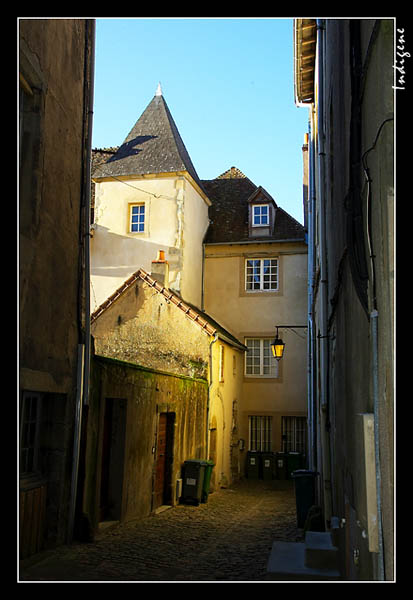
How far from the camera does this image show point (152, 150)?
22.9 meters

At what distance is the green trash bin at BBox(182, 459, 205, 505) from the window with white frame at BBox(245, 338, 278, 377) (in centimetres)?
791

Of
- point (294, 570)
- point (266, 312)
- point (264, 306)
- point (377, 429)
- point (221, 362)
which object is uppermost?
point (264, 306)

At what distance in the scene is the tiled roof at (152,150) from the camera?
22.3 m

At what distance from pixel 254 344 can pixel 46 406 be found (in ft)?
48.7

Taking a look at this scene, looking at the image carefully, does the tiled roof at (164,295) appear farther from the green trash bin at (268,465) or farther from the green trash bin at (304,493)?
the green trash bin at (304,493)

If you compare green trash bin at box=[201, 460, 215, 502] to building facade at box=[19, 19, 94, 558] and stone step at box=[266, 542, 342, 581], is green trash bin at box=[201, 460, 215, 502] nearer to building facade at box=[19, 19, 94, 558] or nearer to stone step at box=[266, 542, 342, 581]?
building facade at box=[19, 19, 94, 558]

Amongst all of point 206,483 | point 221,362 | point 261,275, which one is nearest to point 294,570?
point 206,483

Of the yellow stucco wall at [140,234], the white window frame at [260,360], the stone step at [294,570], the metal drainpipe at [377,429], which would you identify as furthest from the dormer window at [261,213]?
the metal drainpipe at [377,429]

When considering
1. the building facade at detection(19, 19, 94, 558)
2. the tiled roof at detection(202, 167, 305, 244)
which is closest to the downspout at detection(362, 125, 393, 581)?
the building facade at detection(19, 19, 94, 558)

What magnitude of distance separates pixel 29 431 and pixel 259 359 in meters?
15.1

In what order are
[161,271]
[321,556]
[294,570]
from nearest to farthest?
1. [294,570]
2. [321,556]
3. [161,271]

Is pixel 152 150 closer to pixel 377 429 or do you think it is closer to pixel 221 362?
pixel 221 362
